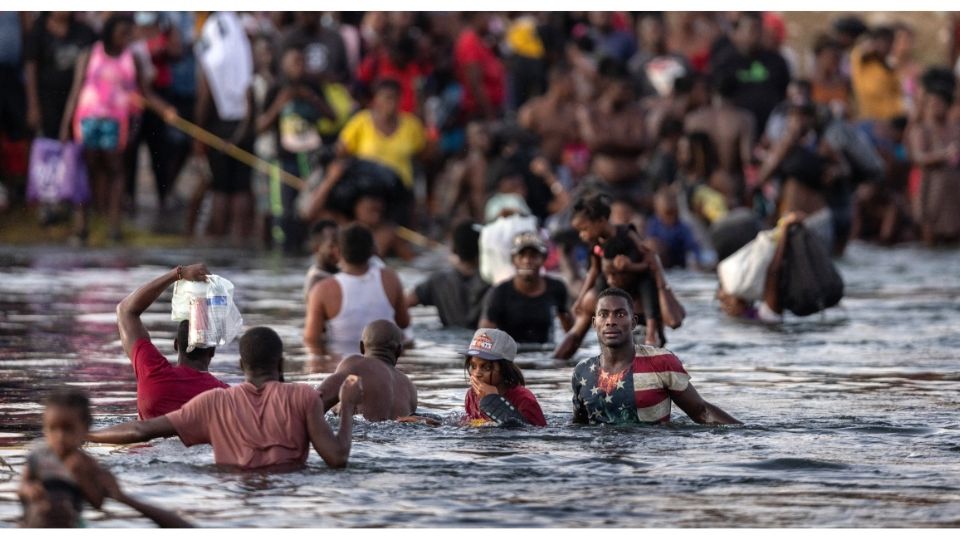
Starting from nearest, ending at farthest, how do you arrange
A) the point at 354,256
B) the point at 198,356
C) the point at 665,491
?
the point at 665,491, the point at 198,356, the point at 354,256

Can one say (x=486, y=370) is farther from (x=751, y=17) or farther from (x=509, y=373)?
(x=751, y=17)

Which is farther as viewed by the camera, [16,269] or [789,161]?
[789,161]

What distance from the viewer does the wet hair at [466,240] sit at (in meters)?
16.2

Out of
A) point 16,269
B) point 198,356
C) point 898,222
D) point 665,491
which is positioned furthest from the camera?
point 898,222

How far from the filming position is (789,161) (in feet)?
72.0

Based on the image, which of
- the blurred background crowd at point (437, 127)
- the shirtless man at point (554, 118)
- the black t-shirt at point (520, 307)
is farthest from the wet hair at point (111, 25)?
the black t-shirt at point (520, 307)

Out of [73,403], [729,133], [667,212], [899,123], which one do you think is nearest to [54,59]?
[667,212]

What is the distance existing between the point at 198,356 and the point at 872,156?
12.4 metres

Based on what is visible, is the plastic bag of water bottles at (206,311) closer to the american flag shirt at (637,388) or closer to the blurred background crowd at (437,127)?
the american flag shirt at (637,388)

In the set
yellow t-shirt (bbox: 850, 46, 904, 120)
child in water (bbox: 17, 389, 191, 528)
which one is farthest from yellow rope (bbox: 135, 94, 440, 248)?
child in water (bbox: 17, 389, 191, 528)

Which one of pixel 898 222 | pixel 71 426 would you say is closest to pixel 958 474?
pixel 71 426

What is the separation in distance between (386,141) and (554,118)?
7.16 feet

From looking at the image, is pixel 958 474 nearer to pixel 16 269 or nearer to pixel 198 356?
pixel 198 356

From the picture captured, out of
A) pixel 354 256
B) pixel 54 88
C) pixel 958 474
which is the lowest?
pixel 958 474
